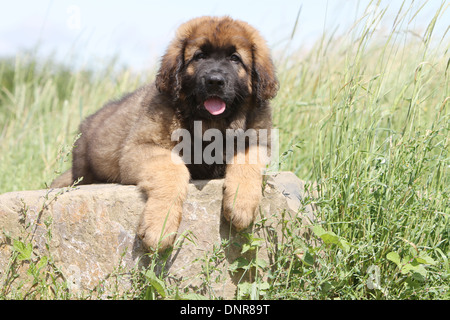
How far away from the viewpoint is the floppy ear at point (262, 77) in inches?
129

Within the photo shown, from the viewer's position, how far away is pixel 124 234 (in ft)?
9.29

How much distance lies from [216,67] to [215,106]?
24 centimetres

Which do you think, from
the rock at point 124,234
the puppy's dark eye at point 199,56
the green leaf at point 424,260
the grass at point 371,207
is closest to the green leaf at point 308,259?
the grass at point 371,207

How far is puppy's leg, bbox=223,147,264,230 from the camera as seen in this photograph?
2730 mm

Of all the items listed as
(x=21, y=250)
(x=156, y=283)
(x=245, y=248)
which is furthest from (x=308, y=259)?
(x=21, y=250)

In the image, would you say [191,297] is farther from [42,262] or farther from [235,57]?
[235,57]

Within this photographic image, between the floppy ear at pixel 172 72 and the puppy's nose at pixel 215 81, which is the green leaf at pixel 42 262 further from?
the puppy's nose at pixel 215 81

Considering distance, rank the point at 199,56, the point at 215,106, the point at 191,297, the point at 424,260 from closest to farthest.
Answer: the point at 191,297 → the point at 424,260 → the point at 215,106 → the point at 199,56

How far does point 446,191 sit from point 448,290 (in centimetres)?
62

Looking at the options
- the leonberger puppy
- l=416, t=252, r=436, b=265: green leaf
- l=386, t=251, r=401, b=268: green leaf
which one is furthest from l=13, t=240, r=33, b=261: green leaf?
l=416, t=252, r=436, b=265: green leaf

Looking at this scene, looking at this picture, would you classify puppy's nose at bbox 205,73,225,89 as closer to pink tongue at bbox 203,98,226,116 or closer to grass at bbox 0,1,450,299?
pink tongue at bbox 203,98,226,116

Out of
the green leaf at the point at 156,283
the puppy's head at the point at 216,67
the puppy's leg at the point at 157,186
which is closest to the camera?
the green leaf at the point at 156,283

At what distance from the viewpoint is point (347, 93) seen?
317 cm
